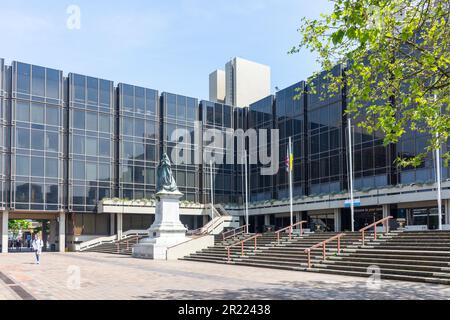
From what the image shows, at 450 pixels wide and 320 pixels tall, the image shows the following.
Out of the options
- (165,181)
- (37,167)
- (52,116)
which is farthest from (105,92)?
(165,181)

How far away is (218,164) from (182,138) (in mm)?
5730

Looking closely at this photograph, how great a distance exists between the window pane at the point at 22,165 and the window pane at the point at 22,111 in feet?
12.4

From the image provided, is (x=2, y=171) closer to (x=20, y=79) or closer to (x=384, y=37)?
(x=20, y=79)

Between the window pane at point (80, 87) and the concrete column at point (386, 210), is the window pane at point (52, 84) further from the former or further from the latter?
the concrete column at point (386, 210)

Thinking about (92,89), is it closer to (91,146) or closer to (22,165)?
(91,146)

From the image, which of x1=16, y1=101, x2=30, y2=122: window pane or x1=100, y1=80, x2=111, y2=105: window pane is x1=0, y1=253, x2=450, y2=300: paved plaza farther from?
x1=100, y1=80, x2=111, y2=105: window pane

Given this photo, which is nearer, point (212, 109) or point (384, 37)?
point (384, 37)

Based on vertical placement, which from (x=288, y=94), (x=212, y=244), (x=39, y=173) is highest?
(x=288, y=94)

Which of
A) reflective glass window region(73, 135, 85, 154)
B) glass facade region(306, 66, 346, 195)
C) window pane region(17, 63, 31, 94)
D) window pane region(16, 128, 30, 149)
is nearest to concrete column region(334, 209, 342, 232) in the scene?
glass facade region(306, 66, 346, 195)

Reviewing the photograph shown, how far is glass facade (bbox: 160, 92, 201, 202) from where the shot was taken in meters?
59.4

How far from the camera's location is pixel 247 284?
55.1 ft

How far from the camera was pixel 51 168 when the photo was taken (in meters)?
51.0
